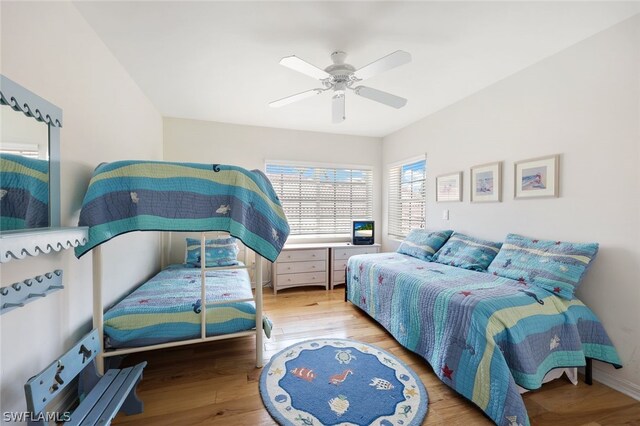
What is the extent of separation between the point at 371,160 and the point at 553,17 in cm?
297

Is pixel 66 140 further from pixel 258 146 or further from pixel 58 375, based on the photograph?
pixel 258 146

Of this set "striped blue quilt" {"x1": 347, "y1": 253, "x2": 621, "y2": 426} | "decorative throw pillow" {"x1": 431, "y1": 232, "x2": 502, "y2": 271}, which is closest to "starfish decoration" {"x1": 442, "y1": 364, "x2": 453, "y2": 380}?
"striped blue quilt" {"x1": 347, "y1": 253, "x2": 621, "y2": 426}

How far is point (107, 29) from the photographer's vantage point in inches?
71.7

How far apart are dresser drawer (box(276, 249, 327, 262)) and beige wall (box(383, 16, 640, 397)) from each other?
2128 mm

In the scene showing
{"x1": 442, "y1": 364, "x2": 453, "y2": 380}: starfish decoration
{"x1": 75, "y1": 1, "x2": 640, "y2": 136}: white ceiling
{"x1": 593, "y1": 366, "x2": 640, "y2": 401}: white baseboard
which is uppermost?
{"x1": 75, "y1": 1, "x2": 640, "y2": 136}: white ceiling

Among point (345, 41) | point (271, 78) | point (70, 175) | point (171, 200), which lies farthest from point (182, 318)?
point (345, 41)

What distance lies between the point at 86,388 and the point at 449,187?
3631 millimetres

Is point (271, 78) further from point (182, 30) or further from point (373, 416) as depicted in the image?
point (373, 416)

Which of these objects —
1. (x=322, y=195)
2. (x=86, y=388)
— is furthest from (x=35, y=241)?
(x=322, y=195)

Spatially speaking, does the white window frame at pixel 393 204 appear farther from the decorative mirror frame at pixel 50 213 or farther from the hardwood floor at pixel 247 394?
the decorative mirror frame at pixel 50 213

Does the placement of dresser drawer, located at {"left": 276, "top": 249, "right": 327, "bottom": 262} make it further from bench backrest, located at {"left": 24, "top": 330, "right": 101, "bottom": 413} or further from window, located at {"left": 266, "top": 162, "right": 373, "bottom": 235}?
bench backrest, located at {"left": 24, "top": 330, "right": 101, "bottom": 413}

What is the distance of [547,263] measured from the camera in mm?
1917

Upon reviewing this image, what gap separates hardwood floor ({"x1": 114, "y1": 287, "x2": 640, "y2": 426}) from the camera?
152 cm

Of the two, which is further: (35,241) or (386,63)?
(386,63)
